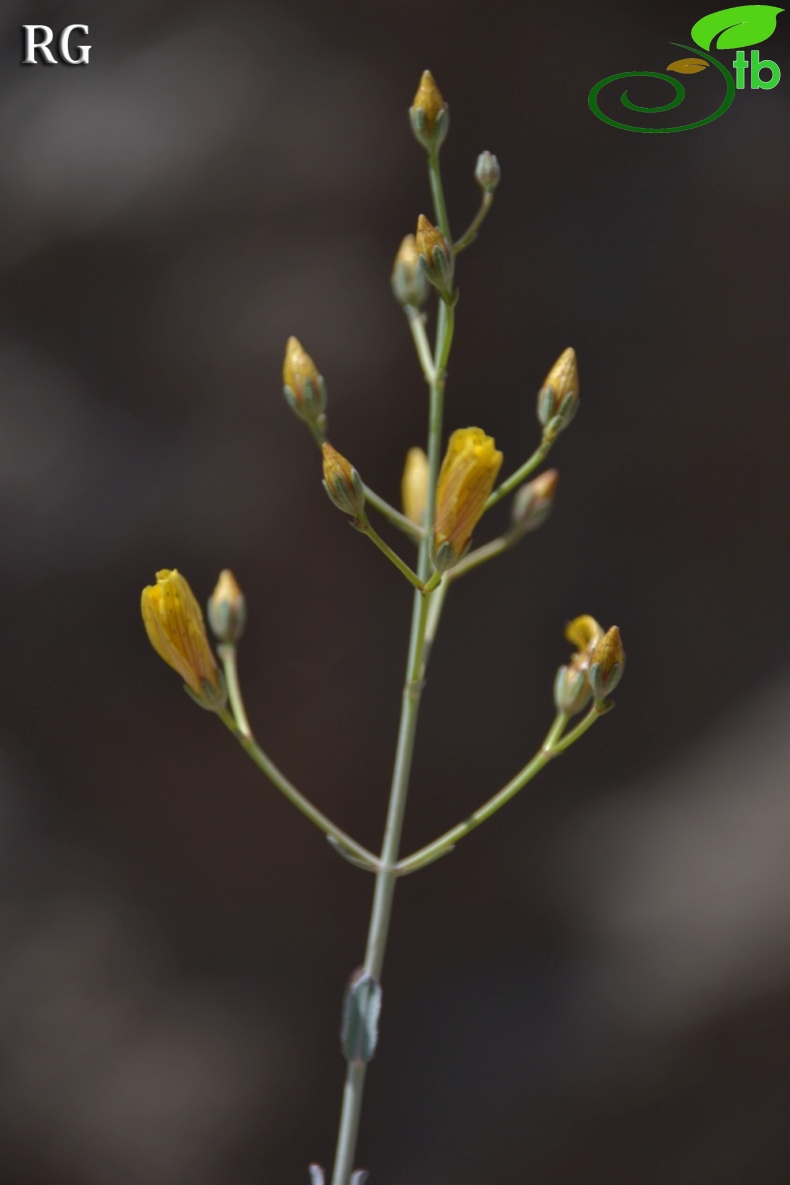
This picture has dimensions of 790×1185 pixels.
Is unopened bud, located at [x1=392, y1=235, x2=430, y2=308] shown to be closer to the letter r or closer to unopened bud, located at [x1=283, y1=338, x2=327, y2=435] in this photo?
unopened bud, located at [x1=283, y1=338, x2=327, y2=435]

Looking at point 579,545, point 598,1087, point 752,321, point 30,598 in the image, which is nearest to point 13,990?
point 30,598

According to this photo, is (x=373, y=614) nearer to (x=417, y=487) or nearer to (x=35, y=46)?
(x=417, y=487)

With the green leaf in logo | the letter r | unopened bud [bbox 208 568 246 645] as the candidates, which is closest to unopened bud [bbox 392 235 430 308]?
unopened bud [bbox 208 568 246 645]

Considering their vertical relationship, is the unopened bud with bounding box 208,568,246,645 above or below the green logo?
below

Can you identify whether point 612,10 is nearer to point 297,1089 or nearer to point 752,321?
point 752,321

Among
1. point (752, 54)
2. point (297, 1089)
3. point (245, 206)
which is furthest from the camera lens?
point (297, 1089)

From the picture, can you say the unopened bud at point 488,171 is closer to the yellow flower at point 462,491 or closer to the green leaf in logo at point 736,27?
the yellow flower at point 462,491
